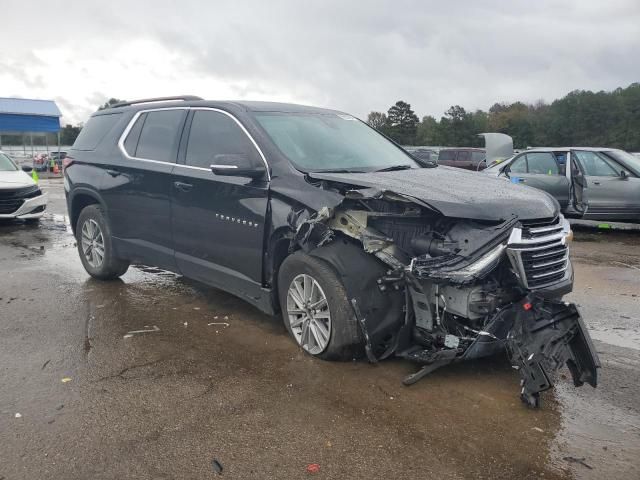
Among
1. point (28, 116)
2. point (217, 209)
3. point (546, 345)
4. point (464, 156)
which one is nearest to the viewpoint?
point (546, 345)

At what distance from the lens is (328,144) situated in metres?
4.91

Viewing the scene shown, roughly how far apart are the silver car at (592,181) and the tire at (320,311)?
A: 7.99 meters

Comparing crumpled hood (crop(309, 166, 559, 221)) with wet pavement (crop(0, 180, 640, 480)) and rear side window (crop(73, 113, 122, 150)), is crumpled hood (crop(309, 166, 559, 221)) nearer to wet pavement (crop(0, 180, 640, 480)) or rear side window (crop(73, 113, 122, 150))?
wet pavement (crop(0, 180, 640, 480))

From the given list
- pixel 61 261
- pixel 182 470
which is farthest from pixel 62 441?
pixel 61 261

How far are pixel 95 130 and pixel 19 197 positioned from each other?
16.9ft

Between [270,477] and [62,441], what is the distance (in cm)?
119

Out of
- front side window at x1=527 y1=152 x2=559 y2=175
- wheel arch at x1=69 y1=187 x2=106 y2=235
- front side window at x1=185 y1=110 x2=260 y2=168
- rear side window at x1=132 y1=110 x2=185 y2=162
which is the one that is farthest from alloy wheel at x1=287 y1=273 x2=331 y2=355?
front side window at x1=527 y1=152 x2=559 y2=175

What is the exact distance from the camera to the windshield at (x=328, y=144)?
4.61 metres

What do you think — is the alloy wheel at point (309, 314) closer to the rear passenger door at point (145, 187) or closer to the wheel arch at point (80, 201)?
the rear passenger door at point (145, 187)

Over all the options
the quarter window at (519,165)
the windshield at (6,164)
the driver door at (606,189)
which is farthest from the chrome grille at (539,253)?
the windshield at (6,164)

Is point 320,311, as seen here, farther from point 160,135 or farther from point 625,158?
point 625,158

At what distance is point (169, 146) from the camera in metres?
5.38

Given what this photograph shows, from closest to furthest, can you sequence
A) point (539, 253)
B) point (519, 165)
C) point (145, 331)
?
point (539, 253) → point (145, 331) → point (519, 165)

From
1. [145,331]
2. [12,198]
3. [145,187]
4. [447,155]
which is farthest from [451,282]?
[447,155]
